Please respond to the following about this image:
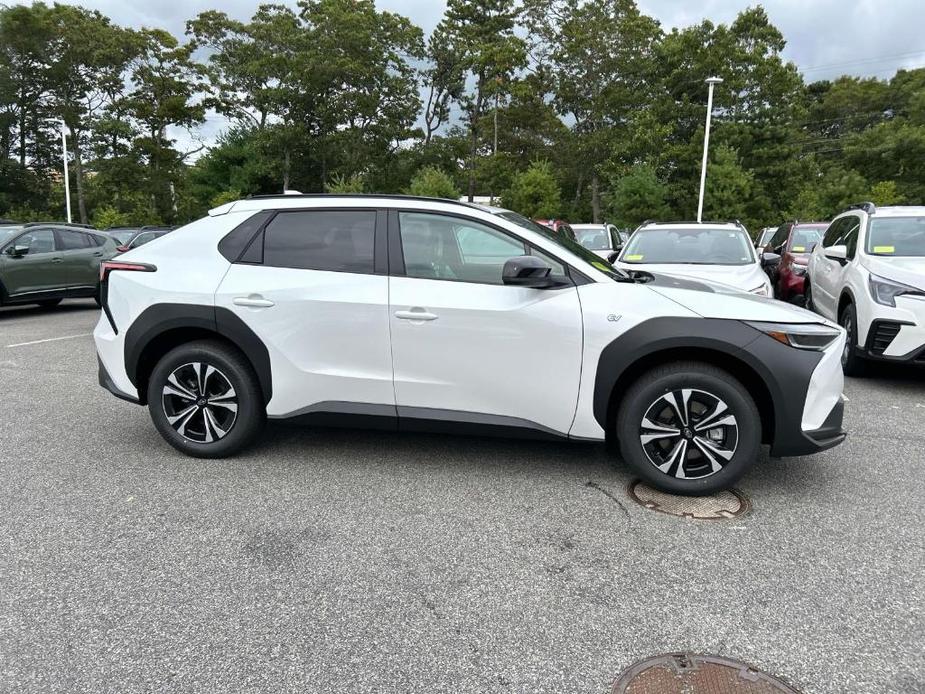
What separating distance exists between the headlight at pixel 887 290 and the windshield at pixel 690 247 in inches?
58.1

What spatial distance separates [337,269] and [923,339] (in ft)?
16.9

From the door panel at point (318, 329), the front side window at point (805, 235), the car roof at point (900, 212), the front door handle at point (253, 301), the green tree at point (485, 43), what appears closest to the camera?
the door panel at point (318, 329)

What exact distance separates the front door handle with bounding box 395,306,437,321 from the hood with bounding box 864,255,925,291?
15.6 ft

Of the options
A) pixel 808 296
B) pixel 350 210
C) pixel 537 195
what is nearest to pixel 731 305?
pixel 350 210

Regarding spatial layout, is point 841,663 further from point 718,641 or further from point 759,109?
point 759,109

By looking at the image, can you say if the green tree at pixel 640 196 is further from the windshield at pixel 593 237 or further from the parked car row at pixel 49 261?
the parked car row at pixel 49 261

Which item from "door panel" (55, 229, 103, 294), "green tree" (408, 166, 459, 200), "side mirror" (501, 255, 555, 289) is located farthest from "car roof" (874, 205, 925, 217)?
"green tree" (408, 166, 459, 200)

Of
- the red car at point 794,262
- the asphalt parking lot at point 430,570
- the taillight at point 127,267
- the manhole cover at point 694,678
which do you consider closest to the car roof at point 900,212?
the red car at point 794,262

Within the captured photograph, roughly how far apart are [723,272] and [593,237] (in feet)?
20.7

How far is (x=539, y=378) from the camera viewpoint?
3697 millimetres

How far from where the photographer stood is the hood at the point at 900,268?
5.86 m

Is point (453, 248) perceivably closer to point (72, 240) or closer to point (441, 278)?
point (441, 278)

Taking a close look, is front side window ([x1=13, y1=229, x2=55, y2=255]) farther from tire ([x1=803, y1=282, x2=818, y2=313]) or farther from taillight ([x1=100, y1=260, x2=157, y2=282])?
tire ([x1=803, y1=282, x2=818, y2=313])

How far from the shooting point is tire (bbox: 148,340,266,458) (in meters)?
4.14
